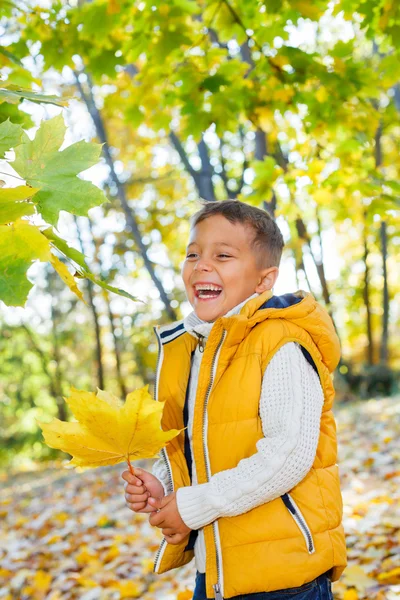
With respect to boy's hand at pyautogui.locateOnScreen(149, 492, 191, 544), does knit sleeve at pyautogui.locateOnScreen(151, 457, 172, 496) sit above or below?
above

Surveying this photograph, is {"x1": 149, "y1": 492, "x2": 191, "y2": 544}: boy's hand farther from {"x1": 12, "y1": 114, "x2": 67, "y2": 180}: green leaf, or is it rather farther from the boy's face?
{"x1": 12, "y1": 114, "x2": 67, "y2": 180}: green leaf

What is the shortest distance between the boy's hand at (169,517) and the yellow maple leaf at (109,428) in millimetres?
252

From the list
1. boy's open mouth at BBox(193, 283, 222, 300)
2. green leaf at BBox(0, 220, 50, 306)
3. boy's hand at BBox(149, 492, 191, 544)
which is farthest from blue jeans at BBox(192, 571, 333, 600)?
green leaf at BBox(0, 220, 50, 306)

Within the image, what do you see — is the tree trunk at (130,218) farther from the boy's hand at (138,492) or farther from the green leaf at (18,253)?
the green leaf at (18,253)

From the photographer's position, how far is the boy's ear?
1.81m

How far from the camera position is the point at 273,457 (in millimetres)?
1409

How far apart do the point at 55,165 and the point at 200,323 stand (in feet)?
2.67

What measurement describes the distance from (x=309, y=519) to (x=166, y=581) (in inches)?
83.6

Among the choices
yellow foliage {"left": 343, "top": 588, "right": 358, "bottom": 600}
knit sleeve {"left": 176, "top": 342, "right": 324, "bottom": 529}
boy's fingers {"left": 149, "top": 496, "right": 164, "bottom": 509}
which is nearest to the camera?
knit sleeve {"left": 176, "top": 342, "right": 324, "bottom": 529}

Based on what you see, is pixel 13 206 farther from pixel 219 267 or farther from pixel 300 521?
pixel 300 521

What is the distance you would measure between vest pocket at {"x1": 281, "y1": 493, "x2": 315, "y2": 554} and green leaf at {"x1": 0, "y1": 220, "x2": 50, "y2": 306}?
0.90m

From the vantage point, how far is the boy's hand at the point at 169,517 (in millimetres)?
1494

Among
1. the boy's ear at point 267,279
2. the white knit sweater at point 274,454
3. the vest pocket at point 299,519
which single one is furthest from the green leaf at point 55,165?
the vest pocket at point 299,519

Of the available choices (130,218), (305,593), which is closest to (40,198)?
(305,593)
